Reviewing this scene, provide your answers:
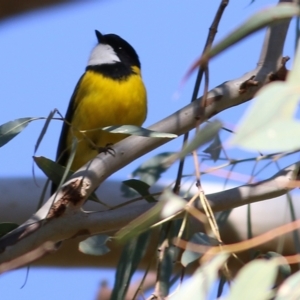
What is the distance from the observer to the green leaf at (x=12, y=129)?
1168 mm

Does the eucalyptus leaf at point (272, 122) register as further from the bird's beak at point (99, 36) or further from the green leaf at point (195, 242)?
the bird's beak at point (99, 36)

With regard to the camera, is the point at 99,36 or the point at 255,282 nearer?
the point at 255,282

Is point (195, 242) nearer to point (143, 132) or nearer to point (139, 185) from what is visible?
point (143, 132)

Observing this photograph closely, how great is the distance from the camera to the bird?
2.03 metres

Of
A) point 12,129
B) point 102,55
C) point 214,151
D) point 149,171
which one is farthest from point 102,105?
point 12,129

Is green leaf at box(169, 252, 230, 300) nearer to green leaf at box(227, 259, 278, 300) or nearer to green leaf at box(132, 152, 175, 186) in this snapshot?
green leaf at box(227, 259, 278, 300)

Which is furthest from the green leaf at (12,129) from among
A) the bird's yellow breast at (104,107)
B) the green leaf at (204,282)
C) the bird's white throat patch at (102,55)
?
the bird's white throat patch at (102,55)

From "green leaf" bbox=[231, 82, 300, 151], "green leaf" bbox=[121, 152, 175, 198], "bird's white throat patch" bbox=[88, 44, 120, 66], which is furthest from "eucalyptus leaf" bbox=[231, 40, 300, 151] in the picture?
"bird's white throat patch" bbox=[88, 44, 120, 66]

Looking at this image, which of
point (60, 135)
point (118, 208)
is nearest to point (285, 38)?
point (118, 208)

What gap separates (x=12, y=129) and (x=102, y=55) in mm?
1293

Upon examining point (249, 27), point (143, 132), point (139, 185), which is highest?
point (249, 27)

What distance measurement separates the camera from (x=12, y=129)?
1171mm

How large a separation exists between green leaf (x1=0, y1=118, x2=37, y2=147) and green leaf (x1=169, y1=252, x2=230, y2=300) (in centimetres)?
59

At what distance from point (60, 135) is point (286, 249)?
32.4 inches
